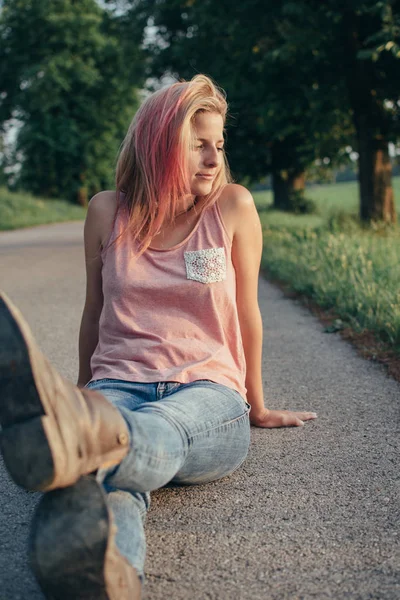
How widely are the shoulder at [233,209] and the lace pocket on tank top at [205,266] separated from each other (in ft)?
0.44

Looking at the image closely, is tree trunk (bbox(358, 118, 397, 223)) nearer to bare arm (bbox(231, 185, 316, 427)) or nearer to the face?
bare arm (bbox(231, 185, 316, 427))

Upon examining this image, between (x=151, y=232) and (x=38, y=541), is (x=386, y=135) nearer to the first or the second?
(x=151, y=232)

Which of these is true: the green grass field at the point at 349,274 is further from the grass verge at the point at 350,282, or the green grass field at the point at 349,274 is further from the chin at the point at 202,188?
the chin at the point at 202,188

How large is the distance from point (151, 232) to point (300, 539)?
1.24m

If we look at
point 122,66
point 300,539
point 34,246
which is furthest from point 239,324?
point 122,66

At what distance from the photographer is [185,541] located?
2279 mm

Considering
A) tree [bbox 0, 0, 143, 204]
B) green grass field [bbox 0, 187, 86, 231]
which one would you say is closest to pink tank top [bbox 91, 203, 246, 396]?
green grass field [bbox 0, 187, 86, 231]

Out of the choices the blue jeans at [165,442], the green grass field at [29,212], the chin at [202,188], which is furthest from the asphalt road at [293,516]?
the green grass field at [29,212]

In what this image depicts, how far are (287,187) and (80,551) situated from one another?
24.5 metres

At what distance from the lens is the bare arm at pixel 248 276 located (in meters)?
2.92

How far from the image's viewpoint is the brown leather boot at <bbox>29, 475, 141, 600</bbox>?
1.68 m

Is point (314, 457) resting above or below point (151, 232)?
below

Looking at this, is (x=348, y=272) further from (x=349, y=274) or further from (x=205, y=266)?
(x=205, y=266)

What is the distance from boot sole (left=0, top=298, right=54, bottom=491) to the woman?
2 centimetres
